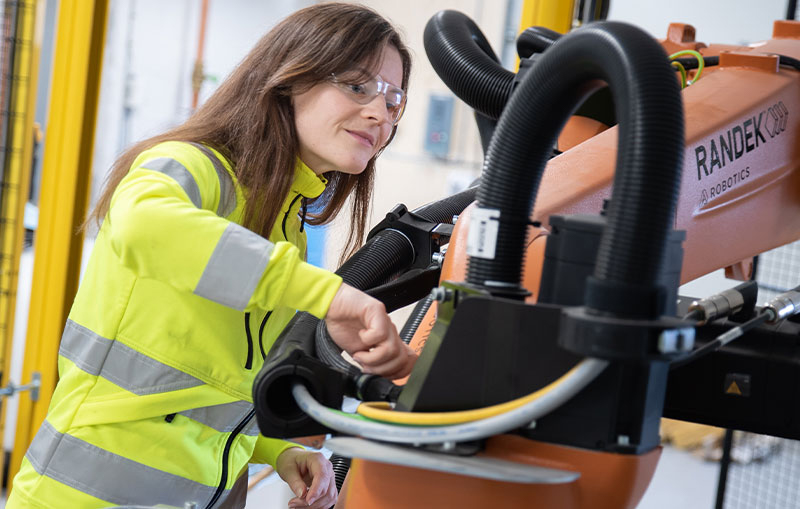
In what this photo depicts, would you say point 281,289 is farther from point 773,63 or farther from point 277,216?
point 773,63

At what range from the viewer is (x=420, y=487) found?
0.73 m

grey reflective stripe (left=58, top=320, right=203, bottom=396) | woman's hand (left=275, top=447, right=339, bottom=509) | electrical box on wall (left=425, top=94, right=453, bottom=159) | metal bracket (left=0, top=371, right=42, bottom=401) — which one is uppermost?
electrical box on wall (left=425, top=94, right=453, bottom=159)

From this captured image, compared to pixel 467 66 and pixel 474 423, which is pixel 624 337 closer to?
pixel 474 423

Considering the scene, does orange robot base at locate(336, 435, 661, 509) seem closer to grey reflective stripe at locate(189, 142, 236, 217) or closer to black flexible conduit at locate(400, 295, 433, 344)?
black flexible conduit at locate(400, 295, 433, 344)

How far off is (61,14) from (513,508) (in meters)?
2.31

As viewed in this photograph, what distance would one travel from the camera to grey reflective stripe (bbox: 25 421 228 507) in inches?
46.8

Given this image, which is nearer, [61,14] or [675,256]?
[675,256]

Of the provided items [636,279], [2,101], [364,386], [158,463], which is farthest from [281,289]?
[2,101]

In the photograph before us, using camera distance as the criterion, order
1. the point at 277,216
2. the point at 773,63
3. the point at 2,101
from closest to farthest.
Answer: the point at 773,63 → the point at 277,216 → the point at 2,101

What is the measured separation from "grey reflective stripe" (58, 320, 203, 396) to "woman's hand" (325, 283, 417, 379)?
0.39 m

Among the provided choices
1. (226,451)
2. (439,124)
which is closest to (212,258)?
(226,451)

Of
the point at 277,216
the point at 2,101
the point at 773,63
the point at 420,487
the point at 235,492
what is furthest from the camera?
the point at 2,101

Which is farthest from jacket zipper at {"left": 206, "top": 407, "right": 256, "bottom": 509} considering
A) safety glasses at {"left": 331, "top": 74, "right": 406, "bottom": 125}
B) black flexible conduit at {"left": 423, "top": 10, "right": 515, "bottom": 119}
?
black flexible conduit at {"left": 423, "top": 10, "right": 515, "bottom": 119}

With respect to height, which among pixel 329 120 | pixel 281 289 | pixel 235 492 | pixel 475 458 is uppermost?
pixel 329 120
